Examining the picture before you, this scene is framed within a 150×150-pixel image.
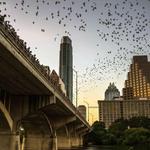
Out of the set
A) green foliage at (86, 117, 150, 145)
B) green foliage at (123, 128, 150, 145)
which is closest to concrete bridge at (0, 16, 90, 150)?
green foliage at (123, 128, 150, 145)

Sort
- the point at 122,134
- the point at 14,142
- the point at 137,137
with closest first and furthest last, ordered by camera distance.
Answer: the point at 14,142 → the point at 137,137 → the point at 122,134

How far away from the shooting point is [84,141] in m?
177

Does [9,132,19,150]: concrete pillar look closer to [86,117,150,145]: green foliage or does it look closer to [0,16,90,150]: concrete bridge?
[0,16,90,150]: concrete bridge

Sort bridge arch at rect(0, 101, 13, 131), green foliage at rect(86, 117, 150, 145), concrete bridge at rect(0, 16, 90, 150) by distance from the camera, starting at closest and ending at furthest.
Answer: concrete bridge at rect(0, 16, 90, 150)
bridge arch at rect(0, 101, 13, 131)
green foliage at rect(86, 117, 150, 145)

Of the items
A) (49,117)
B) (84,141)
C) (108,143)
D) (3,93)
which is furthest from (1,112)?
(84,141)

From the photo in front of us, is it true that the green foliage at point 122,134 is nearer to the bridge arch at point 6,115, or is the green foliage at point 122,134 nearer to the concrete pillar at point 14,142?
the concrete pillar at point 14,142

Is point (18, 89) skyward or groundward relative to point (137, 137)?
skyward

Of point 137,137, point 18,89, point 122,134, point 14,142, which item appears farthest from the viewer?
point 122,134

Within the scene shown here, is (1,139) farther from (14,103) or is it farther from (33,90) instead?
(33,90)

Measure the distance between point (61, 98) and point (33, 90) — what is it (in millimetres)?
11393

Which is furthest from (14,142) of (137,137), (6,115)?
(137,137)

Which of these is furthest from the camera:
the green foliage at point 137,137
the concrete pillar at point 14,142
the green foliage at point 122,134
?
the green foliage at point 122,134

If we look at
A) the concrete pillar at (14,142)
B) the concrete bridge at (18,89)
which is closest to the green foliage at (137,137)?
the concrete bridge at (18,89)

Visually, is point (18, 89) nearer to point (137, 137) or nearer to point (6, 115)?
point (6, 115)
